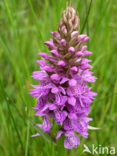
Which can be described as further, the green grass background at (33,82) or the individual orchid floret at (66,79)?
the green grass background at (33,82)

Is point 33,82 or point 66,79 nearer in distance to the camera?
point 66,79

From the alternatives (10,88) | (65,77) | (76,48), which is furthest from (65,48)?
(10,88)

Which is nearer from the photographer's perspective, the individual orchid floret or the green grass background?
the individual orchid floret

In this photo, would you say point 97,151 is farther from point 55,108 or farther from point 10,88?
point 10,88
